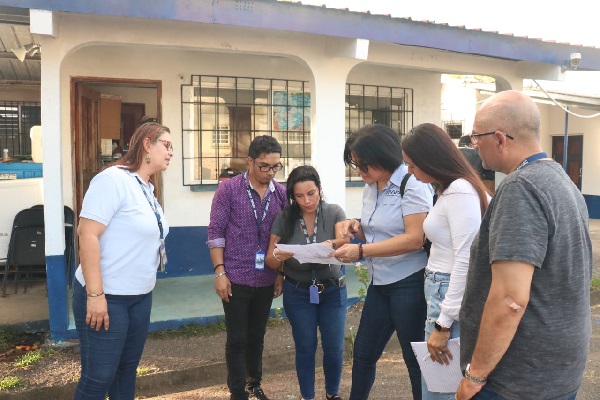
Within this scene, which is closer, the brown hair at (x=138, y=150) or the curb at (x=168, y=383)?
the brown hair at (x=138, y=150)

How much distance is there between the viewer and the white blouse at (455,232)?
7.45 feet

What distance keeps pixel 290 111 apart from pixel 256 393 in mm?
4228

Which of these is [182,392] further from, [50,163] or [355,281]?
[355,281]

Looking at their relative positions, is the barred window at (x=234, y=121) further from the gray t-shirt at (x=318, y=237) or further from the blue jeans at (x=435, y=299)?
the blue jeans at (x=435, y=299)

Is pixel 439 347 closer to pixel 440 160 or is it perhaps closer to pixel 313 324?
pixel 440 160

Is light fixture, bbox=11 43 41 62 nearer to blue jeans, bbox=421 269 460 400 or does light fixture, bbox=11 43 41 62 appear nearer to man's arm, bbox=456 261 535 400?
blue jeans, bbox=421 269 460 400

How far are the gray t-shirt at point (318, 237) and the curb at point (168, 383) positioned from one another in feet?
4.55

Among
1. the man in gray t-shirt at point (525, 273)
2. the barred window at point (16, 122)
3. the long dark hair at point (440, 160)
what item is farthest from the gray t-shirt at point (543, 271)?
the barred window at point (16, 122)

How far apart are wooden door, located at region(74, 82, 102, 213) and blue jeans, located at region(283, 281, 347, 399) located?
12.5 ft

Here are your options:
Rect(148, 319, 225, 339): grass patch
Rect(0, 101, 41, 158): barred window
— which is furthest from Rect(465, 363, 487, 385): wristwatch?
Rect(0, 101, 41, 158): barred window

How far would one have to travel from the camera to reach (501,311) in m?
1.66

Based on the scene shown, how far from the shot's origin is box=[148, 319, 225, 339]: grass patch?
193 inches

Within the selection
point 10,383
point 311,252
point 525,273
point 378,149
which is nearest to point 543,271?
point 525,273

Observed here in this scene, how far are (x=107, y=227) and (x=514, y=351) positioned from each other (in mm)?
1832
